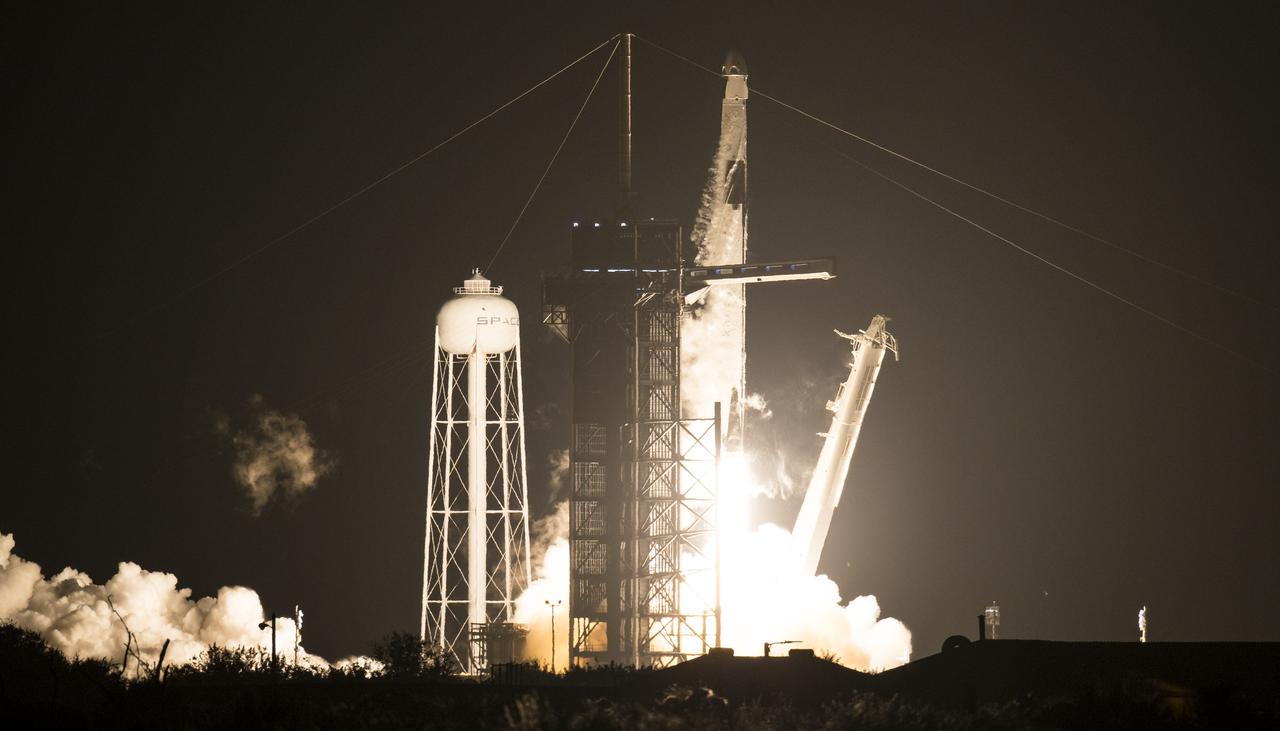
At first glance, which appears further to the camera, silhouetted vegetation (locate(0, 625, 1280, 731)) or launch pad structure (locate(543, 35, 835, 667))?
launch pad structure (locate(543, 35, 835, 667))

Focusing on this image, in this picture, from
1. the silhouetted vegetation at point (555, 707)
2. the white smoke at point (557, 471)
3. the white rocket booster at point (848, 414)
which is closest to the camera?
the silhouetted vegetation at point (555, 707)

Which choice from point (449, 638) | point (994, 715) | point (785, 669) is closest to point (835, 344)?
point (449, 638)

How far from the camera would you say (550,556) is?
103750 mm

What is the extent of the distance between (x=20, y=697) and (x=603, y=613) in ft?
92.6

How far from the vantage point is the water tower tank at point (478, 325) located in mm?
93562

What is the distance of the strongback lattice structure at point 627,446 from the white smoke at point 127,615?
41.7 feet

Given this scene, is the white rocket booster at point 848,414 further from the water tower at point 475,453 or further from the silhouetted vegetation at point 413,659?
the silhouetted vegetation at point 413,659

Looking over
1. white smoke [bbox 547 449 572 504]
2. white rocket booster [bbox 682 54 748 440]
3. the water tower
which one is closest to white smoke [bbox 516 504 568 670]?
the water tower

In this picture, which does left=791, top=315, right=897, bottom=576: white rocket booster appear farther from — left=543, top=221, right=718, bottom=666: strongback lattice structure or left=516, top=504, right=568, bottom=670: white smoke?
→ left=516, top=504, right=568, bottom=670: white smoke

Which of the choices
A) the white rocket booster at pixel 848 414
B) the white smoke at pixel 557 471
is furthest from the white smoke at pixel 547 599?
the white rocket booster at pixel 848 414

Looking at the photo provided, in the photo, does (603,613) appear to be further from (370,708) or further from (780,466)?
(370,708)

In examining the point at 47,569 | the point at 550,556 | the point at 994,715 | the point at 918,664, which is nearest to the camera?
the point at 994,715

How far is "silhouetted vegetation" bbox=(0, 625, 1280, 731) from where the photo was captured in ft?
194

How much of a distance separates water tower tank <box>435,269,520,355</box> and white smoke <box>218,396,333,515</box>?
21.7 m
